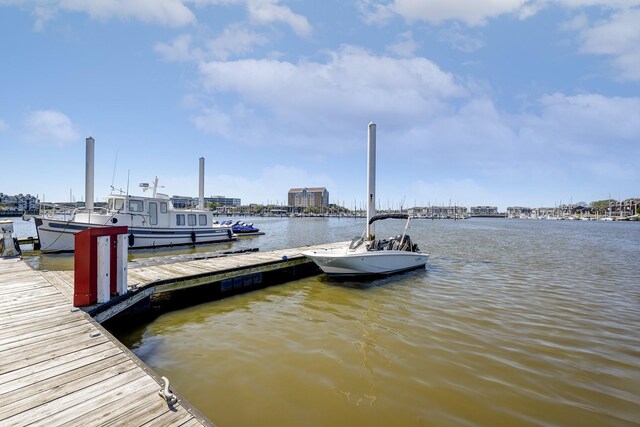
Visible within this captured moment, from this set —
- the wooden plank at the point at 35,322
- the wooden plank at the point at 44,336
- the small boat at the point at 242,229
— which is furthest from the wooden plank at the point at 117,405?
the small boat at the point at 242,229

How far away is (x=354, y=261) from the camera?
450 inches

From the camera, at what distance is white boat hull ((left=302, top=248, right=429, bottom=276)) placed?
11391 mm

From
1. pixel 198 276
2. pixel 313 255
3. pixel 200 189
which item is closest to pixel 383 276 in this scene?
pixel 313 255

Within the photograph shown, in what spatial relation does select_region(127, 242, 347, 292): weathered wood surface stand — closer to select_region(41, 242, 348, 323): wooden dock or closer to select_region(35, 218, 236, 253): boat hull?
select_region(41, 242, 348, 323): wooden dock

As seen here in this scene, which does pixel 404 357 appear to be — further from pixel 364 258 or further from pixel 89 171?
pixel 89 171

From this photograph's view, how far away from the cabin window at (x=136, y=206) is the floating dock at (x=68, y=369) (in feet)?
46.1

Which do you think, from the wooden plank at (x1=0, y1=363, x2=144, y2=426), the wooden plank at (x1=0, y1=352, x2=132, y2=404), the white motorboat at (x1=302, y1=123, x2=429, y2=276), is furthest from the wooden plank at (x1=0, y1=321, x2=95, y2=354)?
the white motorboat at (x1=302, y1=123, x2=429, y2=276)

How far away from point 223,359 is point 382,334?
3.38 meters

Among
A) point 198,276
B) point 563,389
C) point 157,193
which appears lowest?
point 563,389

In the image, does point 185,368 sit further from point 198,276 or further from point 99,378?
point 198,276

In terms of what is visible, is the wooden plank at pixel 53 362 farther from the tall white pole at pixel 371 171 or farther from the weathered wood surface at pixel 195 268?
the tall white pole at pixel 371 171

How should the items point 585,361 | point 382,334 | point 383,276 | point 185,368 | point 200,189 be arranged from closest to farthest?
point 185,368 < point 585,361 < point 382,334 < point 383,276 < point 200,189

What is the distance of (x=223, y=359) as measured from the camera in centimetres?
561

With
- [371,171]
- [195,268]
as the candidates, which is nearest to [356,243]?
[371,171]
